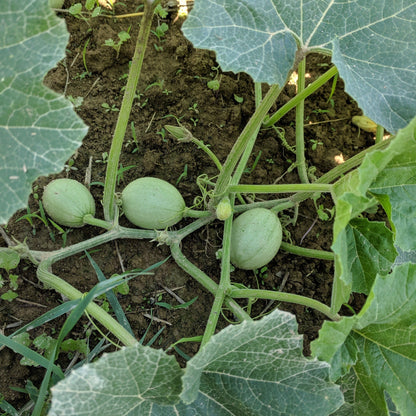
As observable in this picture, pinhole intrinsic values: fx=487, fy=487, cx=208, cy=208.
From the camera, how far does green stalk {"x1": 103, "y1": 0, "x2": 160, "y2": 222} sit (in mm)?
1714

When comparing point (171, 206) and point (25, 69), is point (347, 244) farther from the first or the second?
point (25, 69)

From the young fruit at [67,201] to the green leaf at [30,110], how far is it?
80cm

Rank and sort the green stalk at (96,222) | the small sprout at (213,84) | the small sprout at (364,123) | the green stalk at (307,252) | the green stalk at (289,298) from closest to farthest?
1. the green stalk at (289,298)
2. the green stalk at (96,222)
3. the green stalk at (307,252)
4. the small sprout at (213,84)
5. the small sprout at (364,123)

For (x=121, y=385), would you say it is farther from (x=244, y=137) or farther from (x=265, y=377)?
(x=244, y=137)

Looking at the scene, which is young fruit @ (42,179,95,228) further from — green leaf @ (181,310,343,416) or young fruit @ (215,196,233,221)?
green leaf @ (181,310,343,416)

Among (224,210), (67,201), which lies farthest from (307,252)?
(67,201)

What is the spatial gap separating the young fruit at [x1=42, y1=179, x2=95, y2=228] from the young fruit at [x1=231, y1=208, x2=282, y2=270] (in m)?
0.71

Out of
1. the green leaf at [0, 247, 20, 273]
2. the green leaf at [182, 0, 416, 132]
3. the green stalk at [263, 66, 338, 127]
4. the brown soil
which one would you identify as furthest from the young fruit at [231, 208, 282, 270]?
the green leaf at [0, 247, 20, 273]

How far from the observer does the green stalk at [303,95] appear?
2155 mm

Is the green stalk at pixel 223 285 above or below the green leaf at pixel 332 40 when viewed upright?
below

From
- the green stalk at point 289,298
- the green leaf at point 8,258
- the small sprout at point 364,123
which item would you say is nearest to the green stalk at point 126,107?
the green leaf at point 8,258

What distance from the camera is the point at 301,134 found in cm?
252

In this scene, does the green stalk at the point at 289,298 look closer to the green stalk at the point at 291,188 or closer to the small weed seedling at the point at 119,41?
the green stalk at the point at 291,188

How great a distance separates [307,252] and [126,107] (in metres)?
1.15
